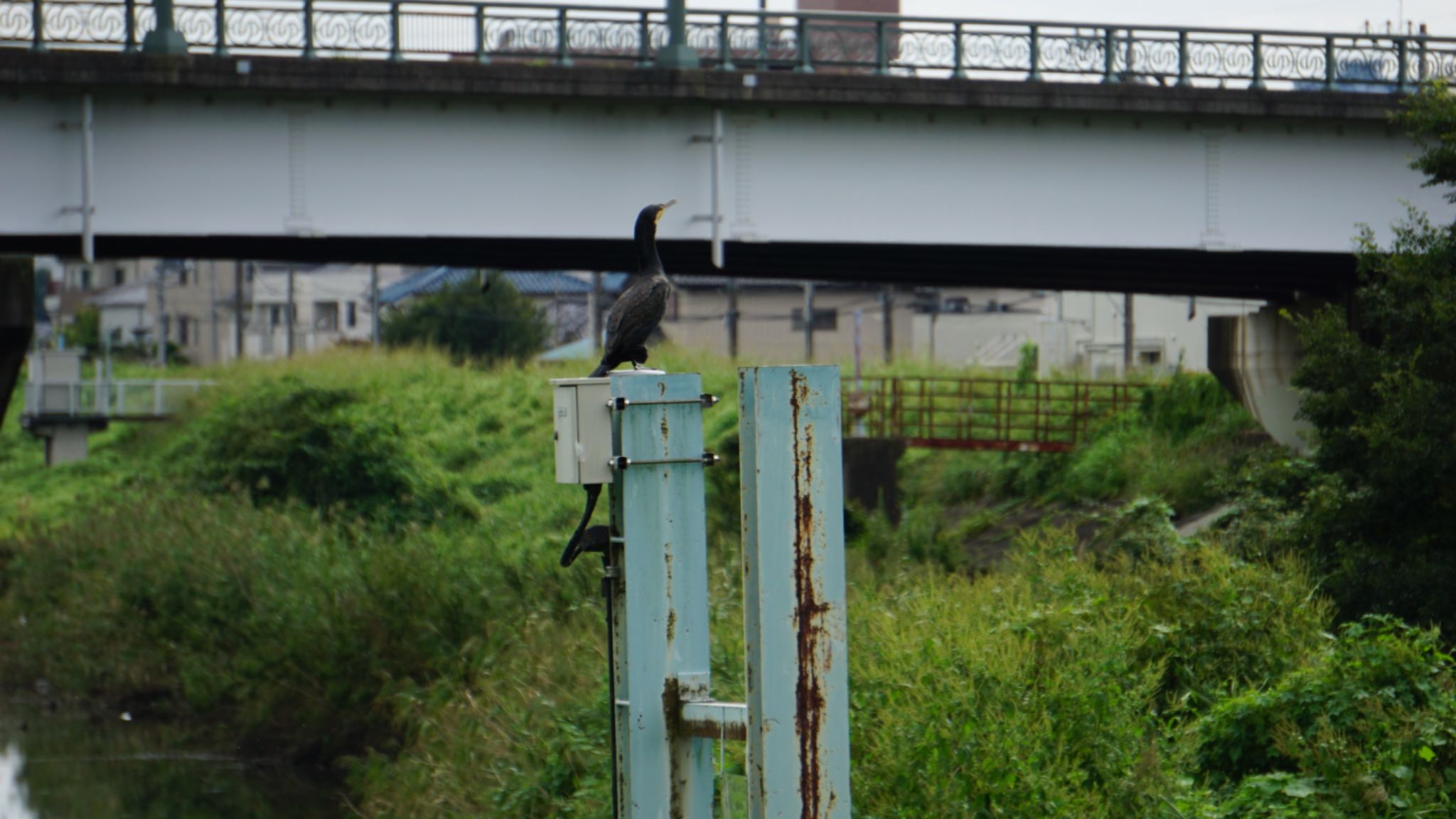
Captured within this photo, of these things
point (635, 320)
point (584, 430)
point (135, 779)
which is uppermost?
point (635, 320)

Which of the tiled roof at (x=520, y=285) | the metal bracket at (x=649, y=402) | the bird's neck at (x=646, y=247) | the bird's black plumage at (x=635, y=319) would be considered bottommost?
the metal bracket at (x=649, y=402)

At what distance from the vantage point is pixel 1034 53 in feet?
69.6

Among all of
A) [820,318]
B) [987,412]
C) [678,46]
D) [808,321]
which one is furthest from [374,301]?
[678,46]

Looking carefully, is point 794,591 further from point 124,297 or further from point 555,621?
point 124,297

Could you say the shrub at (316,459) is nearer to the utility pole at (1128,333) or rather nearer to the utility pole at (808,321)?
the utility pole at (808,321)

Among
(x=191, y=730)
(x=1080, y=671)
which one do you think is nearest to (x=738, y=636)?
(x=1080, y=671)

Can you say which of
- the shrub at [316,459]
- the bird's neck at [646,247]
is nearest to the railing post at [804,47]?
the shrub at [316,459]

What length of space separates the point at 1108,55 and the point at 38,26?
1304 cm

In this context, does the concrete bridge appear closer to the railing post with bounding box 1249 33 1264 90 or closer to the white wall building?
the railing post with bounding box 1249 33 1264 90

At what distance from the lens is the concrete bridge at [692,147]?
18.8 m

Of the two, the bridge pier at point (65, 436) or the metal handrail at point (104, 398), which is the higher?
the metal handrail at point (104, 398)

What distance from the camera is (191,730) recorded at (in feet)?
74.8

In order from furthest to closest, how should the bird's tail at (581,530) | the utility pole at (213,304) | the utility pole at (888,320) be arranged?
1. the utility pole at (213,304)
2. the utility pole at (888,320)
3. the bird's tail at (581,530)

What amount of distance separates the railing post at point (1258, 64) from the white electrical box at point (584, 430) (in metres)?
18.5
